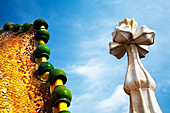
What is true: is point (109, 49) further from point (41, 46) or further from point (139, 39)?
point (41, 46)

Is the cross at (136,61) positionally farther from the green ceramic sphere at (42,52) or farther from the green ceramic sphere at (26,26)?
the green ceramic sphere at (26,26)

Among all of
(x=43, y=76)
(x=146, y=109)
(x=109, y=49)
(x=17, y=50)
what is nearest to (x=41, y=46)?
(x=17, y=50)

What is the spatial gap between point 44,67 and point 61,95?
105 cm

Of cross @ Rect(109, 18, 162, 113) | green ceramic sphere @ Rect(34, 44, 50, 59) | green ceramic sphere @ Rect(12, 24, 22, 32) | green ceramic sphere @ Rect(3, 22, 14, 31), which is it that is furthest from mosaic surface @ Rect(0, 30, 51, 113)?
cross @ Rect(109, 18, 162, 113)

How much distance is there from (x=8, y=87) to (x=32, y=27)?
2479 millimetres

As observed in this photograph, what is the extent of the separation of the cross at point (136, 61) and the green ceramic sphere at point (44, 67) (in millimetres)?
1805

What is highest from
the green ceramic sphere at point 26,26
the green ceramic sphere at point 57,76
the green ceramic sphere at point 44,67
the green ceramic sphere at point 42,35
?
the green ceramic sphere at point 26,26

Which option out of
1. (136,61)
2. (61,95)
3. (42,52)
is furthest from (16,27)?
(136,61)

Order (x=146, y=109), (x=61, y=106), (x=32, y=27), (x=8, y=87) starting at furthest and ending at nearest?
(x=32, y=27) < (x=8, y=87) < (x=61, y=106) < (x=146, y=109)

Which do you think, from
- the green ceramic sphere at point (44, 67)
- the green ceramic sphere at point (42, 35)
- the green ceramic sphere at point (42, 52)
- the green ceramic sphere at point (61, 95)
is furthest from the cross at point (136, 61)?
the green ceramic sphere at point (42, 35)

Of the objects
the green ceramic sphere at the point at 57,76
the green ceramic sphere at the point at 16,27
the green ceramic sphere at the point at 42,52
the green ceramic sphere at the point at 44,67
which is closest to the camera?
the green ceramic sphere at the point at 57,76

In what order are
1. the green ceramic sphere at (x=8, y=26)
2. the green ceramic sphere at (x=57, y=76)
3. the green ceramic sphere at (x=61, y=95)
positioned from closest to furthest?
the green ceramic sphere at (x=61, y=95) → the green ceramic sphere at (x=57, y=76) → the green ceramic sphere at (x=8, y=26)

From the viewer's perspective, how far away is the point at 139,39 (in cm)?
321

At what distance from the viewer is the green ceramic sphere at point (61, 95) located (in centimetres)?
393
